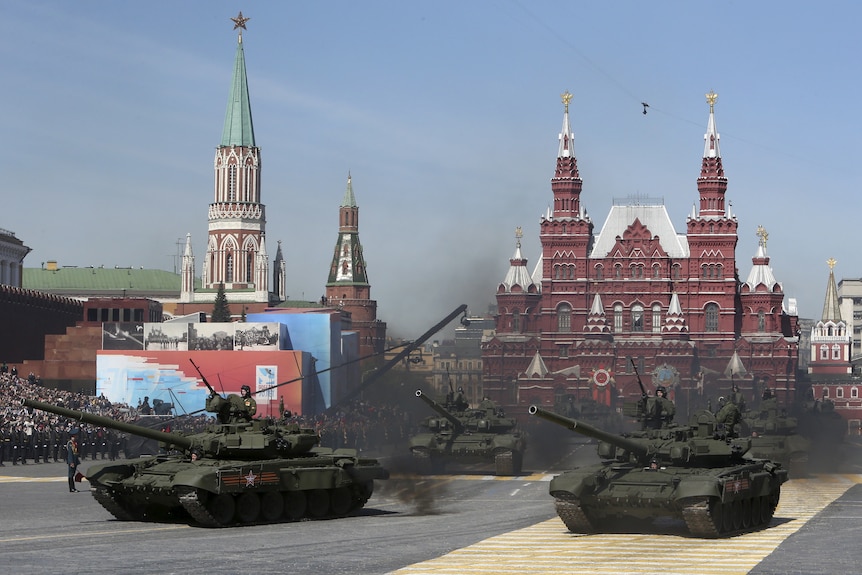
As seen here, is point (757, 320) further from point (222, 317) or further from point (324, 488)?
point (324, 488)

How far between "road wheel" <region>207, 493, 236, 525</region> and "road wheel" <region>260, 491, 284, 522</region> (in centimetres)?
91

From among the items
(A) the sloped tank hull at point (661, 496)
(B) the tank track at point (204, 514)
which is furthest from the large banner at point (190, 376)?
(A) the sloped tank hull at point (661, 496)

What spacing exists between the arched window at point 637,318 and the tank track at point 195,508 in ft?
394

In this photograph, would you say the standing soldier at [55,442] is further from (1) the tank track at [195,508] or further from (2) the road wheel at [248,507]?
(1) the tank track at [195,508]

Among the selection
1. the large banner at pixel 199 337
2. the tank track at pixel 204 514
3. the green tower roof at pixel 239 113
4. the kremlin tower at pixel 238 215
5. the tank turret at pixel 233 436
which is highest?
the green tower roof at pixel 239 113

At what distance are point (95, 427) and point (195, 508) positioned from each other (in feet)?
118

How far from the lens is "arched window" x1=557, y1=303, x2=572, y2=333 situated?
480ft

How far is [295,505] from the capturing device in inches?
1182

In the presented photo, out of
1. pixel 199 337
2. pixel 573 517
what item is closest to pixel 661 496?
pixel 573 517

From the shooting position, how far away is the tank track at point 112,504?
29.4 metres

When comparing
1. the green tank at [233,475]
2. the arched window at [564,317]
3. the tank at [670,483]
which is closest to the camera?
the tank at [670,483]

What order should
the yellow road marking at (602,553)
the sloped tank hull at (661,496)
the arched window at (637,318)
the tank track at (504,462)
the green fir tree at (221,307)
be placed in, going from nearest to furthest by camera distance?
the yellow road marking at (602,553)
the sloped tank hull at (661,496)
the tank track at (504,462)
the arched window at (637,318)
the green fir tree at (221,307)

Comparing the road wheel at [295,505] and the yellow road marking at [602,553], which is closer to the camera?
the yellow road marking at [602,553]

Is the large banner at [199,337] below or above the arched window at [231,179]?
below
